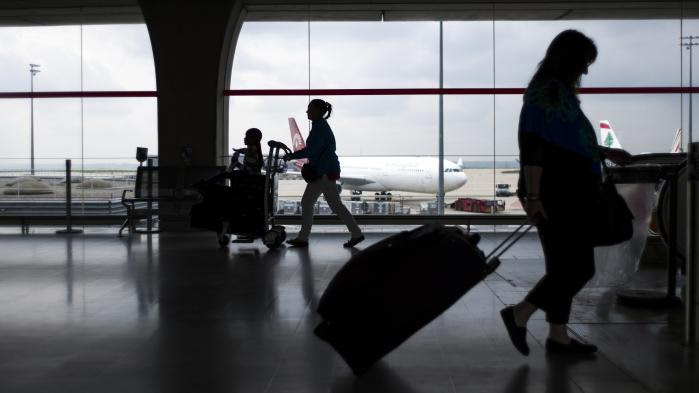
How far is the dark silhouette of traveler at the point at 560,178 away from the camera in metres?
2.73

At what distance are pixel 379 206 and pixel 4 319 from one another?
618cm

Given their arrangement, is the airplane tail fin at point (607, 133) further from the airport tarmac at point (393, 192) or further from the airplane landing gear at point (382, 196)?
the airplane landing gear at point (382, 196)

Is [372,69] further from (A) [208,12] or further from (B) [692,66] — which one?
(B) [692,66]

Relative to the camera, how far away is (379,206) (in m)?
9.41

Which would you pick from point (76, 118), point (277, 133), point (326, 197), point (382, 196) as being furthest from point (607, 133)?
point (76, 118)

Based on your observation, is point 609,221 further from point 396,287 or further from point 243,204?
point 243,204

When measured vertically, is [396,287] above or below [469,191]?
below

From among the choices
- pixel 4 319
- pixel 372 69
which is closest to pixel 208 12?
pixel 372 69

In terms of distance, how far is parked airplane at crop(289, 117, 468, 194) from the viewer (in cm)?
922

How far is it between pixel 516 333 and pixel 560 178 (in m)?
0.63

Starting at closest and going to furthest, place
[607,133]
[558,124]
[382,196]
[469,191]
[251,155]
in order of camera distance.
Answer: [558,124]
[251,155]
[382,196]
[469,191]
[607,133]

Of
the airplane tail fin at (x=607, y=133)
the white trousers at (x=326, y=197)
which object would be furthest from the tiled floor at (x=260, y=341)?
the airplane tail fin at (x=607, y=133)

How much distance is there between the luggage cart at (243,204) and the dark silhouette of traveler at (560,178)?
417 centimetres

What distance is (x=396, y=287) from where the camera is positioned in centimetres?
251
